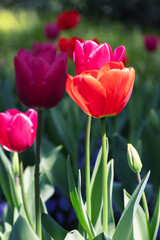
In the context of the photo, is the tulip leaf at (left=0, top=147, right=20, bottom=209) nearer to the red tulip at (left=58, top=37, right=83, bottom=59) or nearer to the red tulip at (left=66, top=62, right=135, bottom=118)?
the red tulip at (left=66, top=62, right=135, bottom=118)

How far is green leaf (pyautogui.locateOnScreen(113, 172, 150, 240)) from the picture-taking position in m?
0.70

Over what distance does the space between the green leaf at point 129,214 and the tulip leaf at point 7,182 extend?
0.35 m

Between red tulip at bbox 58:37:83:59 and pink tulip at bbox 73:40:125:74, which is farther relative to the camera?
red tulip at bbox 58:37:83:59

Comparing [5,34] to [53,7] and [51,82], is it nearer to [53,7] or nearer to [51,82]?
[53,7]

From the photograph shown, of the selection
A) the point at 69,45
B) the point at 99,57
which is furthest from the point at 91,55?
the point at 69,45

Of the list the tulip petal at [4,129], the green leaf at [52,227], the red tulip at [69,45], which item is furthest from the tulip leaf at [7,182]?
the red tulip at [69,45]

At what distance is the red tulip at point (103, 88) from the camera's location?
65 cm

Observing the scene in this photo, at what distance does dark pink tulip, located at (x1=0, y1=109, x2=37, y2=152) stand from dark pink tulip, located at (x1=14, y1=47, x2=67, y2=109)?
4cm

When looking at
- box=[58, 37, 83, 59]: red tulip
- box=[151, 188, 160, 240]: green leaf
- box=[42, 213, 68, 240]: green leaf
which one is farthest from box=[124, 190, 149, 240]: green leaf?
box=[58, 37, 83, 59]: red tulip

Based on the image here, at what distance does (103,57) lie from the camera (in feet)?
2.27

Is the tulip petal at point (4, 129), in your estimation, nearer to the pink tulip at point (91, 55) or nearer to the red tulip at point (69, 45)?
the pink tulip at point (91, 55)

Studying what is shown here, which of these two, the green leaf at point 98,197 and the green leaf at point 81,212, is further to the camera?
the green leaf at point 98,197

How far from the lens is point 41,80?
0.70 meters

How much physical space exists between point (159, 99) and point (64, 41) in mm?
578
